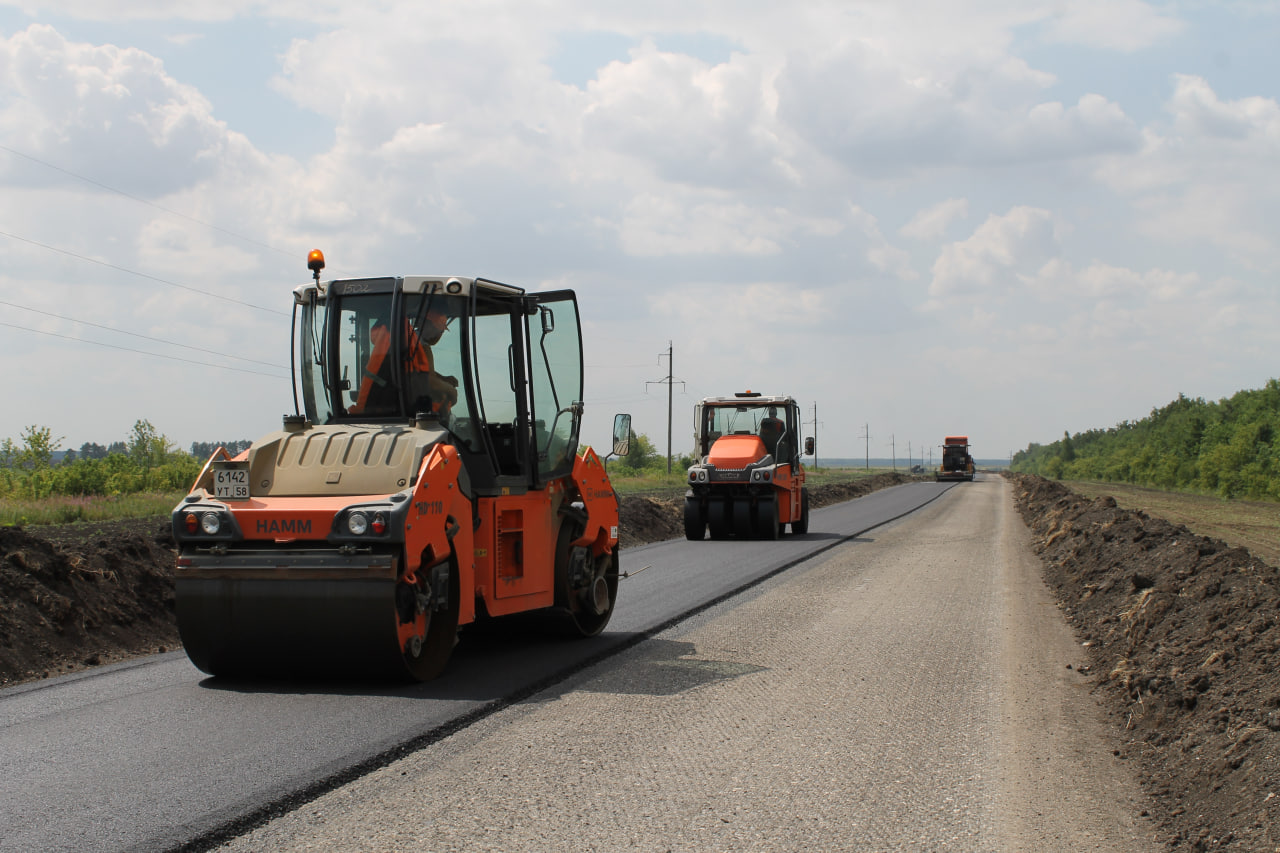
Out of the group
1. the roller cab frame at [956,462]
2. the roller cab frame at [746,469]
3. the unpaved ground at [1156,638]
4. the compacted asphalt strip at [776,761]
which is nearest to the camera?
the compacted asphalt strip at [776,761]

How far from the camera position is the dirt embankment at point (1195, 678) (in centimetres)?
509

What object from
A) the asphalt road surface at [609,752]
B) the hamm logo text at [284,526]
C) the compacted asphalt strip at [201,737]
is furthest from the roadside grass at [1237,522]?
the hamm logo text at [284,526]

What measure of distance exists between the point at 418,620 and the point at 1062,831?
14.3 feet

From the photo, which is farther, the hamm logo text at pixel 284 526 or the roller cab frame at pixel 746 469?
the roller cab frame at pixel 746 469

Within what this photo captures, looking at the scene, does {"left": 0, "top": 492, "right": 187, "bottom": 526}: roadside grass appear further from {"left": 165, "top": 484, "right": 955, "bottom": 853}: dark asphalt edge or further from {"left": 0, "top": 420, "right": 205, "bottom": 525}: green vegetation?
{"left": 165, "top": 484, "right": 955, "bottom": 853}: dark asphalt edge

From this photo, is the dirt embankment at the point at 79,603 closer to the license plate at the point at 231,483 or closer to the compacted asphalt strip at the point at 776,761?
the license plate at the point at 231,483

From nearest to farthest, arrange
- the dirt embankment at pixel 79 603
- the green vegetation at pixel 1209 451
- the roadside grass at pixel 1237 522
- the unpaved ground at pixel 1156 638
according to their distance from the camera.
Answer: the unpaved ground at pixel 1156 638 < the dirt embankment at pixel 79 603 < the roadside grass at pixel 1237 522 < the green vegetation at pixel 1209 451

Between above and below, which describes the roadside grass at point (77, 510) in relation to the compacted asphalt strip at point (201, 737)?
above

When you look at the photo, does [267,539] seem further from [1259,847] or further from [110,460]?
[110,460]

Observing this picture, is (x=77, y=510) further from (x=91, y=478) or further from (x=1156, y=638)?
(x=1156, y=638)

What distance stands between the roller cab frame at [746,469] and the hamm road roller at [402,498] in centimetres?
1237

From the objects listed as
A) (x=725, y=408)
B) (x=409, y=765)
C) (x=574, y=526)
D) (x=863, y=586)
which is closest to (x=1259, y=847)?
(x=409, y=765)

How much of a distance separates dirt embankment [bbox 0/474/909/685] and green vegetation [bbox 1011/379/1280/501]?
4645cm

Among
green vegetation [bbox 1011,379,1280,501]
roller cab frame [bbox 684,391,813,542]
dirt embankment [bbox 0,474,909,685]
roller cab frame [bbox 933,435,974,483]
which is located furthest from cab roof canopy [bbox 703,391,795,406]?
roller cab frame [bbox 933,435,974,483]
